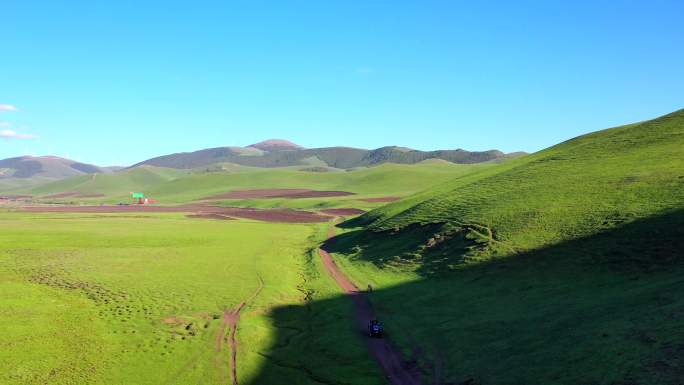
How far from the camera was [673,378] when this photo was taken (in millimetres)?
19453

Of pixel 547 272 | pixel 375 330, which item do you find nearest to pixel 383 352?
pixel 375 330

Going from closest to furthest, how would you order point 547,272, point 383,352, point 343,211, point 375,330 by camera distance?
1. point 383,352
2. point 375,330
3. point 547,272
4. point 343,211

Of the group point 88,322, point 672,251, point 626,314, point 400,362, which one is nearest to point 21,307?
point 88,322

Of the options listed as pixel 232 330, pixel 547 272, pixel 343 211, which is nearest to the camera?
pixel 232 330

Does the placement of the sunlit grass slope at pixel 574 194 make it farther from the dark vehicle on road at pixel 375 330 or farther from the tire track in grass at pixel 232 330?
the tire track in grass at pixel 232 330

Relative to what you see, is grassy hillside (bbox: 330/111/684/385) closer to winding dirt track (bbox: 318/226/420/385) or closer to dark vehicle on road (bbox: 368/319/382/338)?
winding dirt track (bbox: 318/226/420/385)

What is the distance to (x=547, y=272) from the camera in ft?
141

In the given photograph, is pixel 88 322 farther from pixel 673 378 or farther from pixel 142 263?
pixel 673 378

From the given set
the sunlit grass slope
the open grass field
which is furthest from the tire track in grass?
the sunlit grass slope

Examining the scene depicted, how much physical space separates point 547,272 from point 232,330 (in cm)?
2807

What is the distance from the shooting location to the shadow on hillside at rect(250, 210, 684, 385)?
23781mm

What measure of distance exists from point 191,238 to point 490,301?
2579 inches

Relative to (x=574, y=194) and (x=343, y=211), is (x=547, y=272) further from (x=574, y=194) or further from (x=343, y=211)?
(x=343, y=211)

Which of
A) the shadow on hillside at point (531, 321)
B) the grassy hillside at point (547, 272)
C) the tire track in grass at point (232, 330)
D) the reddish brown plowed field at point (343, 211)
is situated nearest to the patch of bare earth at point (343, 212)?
the reddish brown plowed field at point (343, 211)
